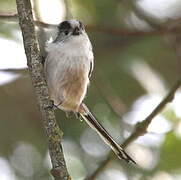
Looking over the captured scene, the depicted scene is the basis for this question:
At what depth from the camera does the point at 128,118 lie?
14.4 ft

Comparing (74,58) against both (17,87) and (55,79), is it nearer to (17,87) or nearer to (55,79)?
(55,79)

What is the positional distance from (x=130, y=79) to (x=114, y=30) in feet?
3.97

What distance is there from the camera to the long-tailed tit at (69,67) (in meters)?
3.06

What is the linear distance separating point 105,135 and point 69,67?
46 centimetres

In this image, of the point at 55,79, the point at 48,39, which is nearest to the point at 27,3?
the point at 55,79

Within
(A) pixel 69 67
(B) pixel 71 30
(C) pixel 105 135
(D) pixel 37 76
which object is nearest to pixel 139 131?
(C) pixel 105 135

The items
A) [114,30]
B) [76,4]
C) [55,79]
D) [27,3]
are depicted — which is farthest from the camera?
[76,4]

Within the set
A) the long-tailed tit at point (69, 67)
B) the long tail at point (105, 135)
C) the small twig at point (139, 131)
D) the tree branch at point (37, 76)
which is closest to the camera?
the tree branch at point (37, 76)

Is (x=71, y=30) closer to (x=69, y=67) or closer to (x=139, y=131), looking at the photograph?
(x=69, y=67)

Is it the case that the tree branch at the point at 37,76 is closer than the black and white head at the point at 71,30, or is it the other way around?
the tree branch at the point at 37,76

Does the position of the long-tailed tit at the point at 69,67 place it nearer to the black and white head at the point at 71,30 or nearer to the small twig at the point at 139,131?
the black and white head at the point at 71,30

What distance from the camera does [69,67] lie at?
10.1 ft

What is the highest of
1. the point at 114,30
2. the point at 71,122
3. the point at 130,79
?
the point at 114,30

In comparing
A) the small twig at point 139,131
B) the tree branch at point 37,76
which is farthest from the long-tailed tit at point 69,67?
the tree branch at point 37,76
